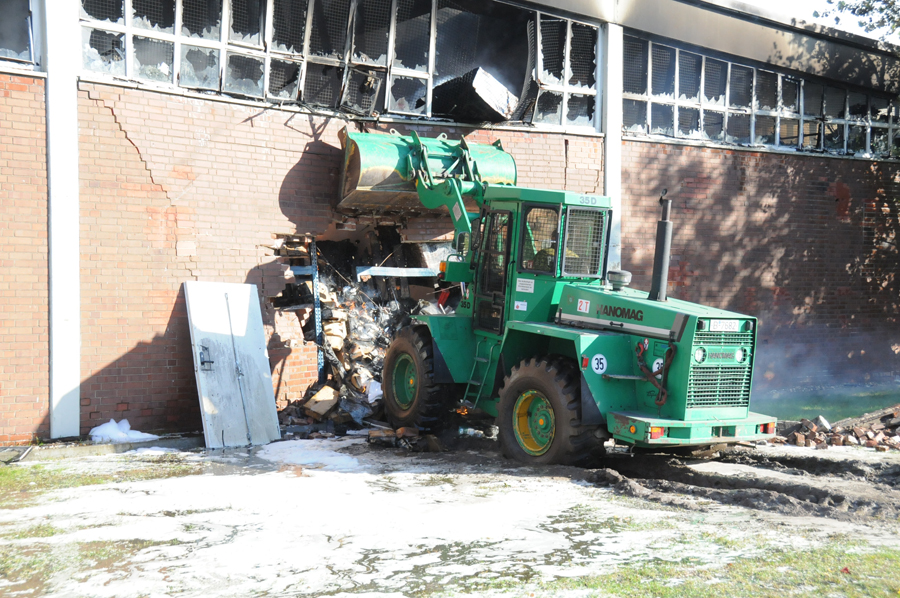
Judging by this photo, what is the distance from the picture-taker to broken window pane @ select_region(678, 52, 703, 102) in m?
12.6

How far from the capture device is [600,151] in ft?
39.3

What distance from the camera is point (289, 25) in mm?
9930

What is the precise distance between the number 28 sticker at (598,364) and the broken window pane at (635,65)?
22.0ft

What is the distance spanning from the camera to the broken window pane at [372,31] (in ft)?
34.1

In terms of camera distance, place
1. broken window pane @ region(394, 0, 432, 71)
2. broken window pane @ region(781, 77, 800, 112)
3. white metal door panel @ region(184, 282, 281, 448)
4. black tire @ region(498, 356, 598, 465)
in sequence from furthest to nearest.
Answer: broken window pane @ region(781, 77, 800, 112) → broken window pane @ region(394, 0, 432, 71) → white metal door panel @ region(184, 282, 281, 448) → black tire @ region(498, 356, 598, 465)

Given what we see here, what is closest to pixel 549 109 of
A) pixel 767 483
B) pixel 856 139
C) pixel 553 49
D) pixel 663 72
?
pixel 553 49

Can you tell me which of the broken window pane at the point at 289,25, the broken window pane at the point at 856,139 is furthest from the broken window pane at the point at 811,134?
the broken window pane at the point at 289,25

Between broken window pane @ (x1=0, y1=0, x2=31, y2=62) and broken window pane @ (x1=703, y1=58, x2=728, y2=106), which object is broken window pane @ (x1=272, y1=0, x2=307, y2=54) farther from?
broken window pane @ (x1=703, y1=58, x2=728, y2=106)

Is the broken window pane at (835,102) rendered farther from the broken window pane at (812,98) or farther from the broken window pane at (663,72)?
the broken window pane at (663,72)

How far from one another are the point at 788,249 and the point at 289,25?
9.24 metres

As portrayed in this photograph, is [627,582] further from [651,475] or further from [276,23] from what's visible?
[276,23]

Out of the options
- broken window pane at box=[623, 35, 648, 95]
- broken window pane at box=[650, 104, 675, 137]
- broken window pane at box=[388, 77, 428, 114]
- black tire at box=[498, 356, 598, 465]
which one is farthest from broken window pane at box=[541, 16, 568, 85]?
black tire at box=[498, 356, 598, 465]

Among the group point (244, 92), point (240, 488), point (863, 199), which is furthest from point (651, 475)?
point (863, 199)

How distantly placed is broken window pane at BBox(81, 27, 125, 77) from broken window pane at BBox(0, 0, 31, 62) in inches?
22.1
